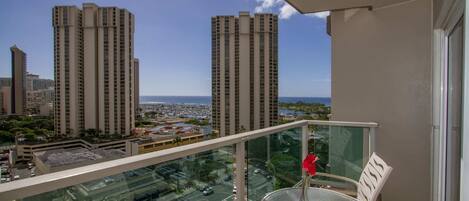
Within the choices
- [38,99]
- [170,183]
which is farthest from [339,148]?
[38,99]

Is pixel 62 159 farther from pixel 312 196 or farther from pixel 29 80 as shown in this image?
pixel 312 196

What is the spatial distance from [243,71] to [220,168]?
11.8 meters

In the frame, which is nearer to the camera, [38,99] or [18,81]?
[18,81]

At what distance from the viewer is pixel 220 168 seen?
2.06m

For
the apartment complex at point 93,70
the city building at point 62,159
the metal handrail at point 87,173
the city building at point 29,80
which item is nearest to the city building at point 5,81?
the city building at point 29,80

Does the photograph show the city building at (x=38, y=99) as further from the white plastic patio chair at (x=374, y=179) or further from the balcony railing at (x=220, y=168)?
the white plastic patio chair at (x=374, y=179)

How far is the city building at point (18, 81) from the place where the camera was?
289 inches

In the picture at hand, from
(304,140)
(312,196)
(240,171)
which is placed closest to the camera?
(312,196)

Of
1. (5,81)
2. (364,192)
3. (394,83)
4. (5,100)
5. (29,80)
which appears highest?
(29,80)

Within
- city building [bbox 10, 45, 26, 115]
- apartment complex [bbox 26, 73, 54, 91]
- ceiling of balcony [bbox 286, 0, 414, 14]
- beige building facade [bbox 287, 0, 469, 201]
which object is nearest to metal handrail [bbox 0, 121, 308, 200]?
ceiling of balcony [bbox 286, 0, 414, 14]

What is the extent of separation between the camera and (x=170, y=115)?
1205cm

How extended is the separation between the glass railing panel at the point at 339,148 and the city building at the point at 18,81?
798 cm

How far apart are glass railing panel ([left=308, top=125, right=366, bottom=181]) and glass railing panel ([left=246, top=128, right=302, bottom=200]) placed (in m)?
0.36

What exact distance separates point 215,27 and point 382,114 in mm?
12096
